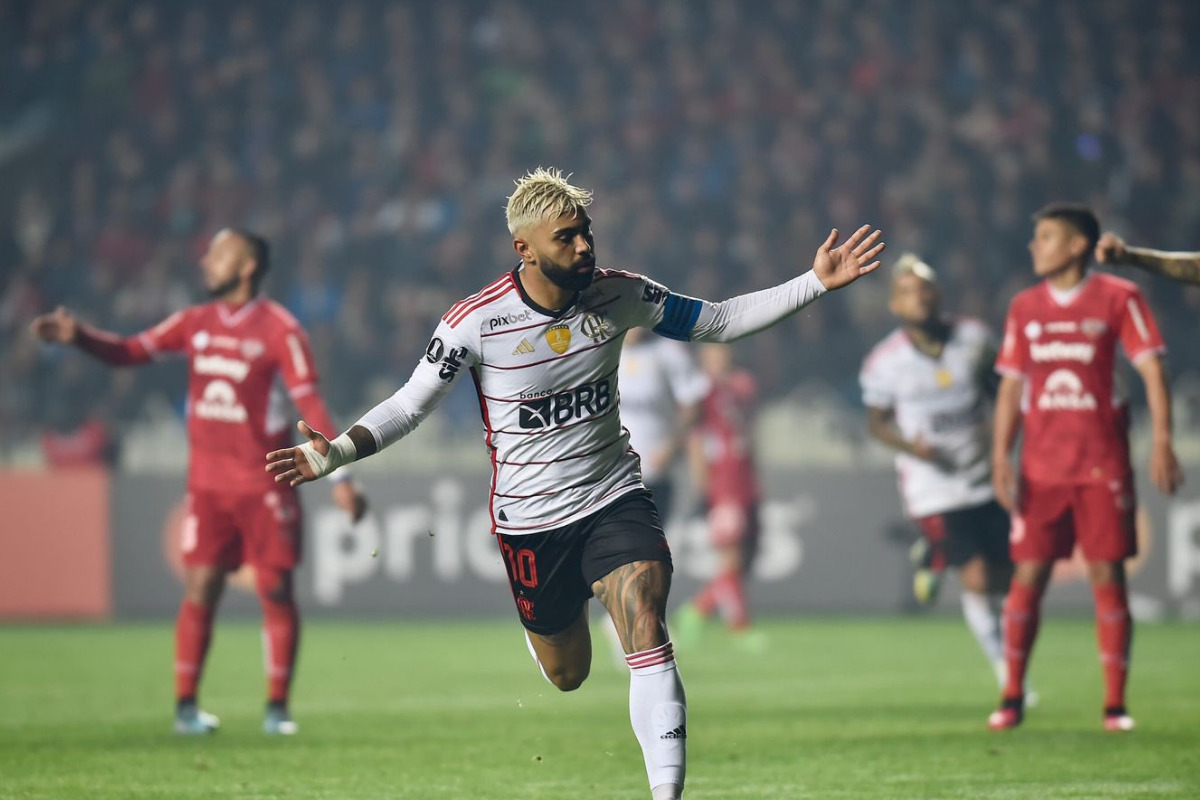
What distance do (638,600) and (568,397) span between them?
748 millimetres

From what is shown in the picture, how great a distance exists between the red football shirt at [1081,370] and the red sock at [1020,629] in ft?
1.89

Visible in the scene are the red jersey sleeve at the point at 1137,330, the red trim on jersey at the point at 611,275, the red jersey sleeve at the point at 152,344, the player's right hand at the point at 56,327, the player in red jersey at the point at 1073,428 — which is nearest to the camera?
the red trim on jersey at the point at 611,275

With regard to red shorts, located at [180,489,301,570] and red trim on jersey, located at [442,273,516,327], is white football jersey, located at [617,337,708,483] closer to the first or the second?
red shorts, located at [180,489,301,570]

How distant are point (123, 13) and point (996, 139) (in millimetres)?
11319

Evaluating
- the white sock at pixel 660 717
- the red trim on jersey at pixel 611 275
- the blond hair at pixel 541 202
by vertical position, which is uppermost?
the blond hair at pixel 541 202

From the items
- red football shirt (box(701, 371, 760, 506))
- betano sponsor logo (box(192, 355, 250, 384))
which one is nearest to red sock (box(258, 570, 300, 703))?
betano sponsor logo (box(192, 355, 250, 384))

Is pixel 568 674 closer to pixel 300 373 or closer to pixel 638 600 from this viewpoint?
pixel 638 600

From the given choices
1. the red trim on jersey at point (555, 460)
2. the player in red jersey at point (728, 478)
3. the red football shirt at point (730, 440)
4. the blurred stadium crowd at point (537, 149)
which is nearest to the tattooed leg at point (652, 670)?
the red trim on jersey at point (555, 460)

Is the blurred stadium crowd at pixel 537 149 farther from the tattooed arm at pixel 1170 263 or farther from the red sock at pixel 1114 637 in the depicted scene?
the tattooed arm at pixel 1170 263

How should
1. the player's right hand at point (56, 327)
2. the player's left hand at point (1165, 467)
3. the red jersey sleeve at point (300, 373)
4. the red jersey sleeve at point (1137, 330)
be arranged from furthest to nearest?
the red jersey sleeve at point (300, 373) < the player's right hand at point (56, 327) < the red jersey sleeve at point (1137, 330) < the player's left hand at point (1165, 467)

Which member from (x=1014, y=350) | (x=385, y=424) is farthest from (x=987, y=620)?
(x=385, y=424)

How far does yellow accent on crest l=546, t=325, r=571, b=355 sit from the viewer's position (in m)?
5.89

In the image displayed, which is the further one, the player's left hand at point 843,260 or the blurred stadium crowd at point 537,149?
the blurred stadium crowd at point 537,149

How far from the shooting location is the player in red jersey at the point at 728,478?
1489 cm
